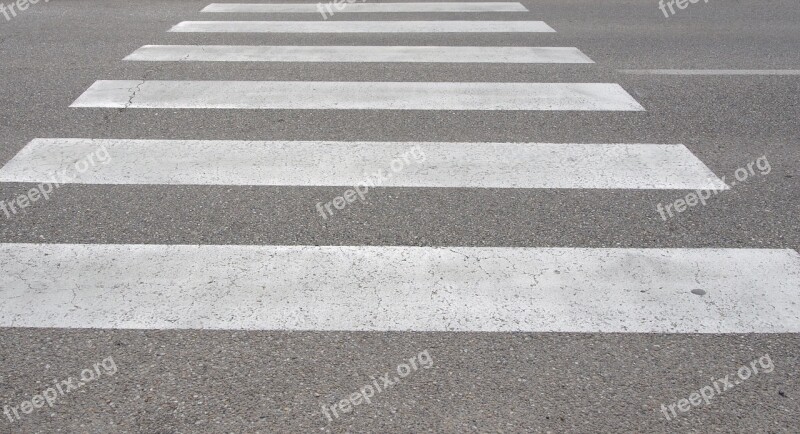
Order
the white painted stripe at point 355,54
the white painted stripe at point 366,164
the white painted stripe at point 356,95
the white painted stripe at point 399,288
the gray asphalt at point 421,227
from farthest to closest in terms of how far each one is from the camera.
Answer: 1. the white painted stripe at point 355,54
2. the white painted stripe at point 356,95
3. the white painted stripe at point 366,164
4. the white painted stripe at point 399,288
5. the gray asphalt at point 421,227

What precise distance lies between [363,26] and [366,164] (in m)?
4.47

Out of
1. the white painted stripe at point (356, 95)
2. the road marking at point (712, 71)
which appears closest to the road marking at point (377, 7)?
the road marking at point (712, 71)

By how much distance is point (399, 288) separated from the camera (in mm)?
4066

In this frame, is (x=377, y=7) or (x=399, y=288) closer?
(x=399, y=288)

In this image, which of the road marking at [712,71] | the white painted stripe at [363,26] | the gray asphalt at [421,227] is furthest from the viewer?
the white painted stripe at [363,26]

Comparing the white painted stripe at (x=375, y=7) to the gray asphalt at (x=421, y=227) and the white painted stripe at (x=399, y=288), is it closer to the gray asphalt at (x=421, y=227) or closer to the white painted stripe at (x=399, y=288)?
the gray asphalt at (x=421, y=227)

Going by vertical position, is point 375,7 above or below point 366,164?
below

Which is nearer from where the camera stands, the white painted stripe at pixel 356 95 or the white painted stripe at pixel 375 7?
the white painted stripe at pixel 356 95

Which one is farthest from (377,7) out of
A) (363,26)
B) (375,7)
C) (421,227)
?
(421,227)

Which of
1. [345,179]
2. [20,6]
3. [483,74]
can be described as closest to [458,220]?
[345,179]

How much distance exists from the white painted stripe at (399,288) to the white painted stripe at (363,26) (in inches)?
212

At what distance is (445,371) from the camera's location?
3.46m

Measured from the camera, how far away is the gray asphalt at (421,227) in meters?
3.23

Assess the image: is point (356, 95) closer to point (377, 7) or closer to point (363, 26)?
point (363, 26)
